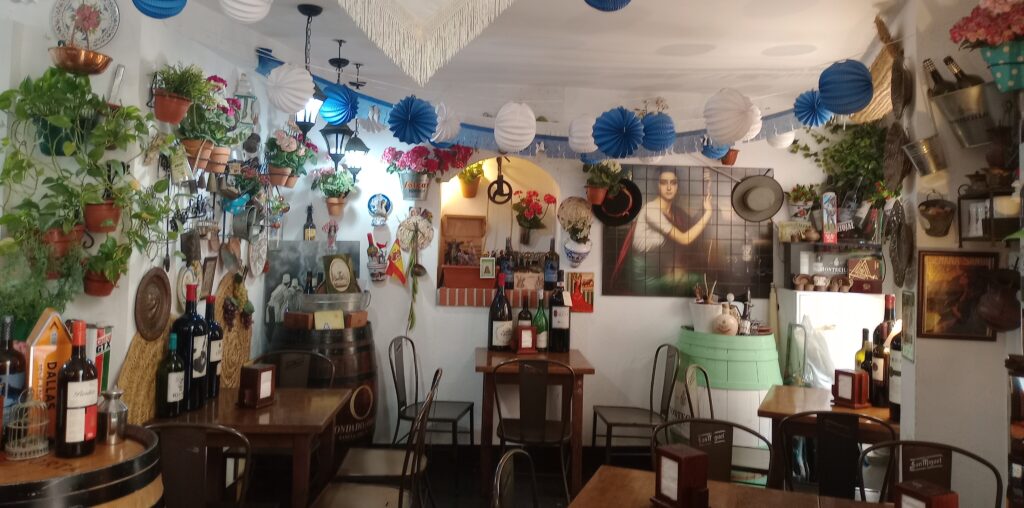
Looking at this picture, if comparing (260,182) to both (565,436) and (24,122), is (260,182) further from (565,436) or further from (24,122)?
(565,436)

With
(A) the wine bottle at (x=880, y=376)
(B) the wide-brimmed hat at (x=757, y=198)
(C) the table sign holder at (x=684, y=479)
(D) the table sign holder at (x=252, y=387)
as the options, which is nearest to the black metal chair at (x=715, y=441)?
(C) the table sign holder at (x=684, y=479)

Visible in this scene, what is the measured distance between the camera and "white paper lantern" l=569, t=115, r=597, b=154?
376cm

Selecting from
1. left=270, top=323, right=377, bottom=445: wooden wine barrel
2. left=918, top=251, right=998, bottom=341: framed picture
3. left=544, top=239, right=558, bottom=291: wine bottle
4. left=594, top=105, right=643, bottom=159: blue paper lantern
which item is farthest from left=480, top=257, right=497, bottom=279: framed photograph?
left=918, top=251, right=998, bottom=341: framed picture

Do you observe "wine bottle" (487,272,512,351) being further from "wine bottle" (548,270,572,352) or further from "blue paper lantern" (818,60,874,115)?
"blue paper lantern" (818,60,874,115)

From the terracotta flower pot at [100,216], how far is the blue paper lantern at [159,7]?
659 millimetres

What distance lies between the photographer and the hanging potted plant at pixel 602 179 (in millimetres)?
4605

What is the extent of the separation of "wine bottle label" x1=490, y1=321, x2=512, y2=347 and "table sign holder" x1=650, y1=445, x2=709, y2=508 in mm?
2486

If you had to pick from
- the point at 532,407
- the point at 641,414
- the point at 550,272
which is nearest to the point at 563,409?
the point at 532,407

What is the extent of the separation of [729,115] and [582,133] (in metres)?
0.85

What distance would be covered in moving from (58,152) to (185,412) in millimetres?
1087

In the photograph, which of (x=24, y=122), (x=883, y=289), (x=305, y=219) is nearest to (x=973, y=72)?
(x=883, y=289)

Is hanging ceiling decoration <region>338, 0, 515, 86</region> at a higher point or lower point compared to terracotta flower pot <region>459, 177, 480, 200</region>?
higher

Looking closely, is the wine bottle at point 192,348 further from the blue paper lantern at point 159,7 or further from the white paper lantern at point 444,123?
the white paper lantern at point 444,123

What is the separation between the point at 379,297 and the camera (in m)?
4.71
